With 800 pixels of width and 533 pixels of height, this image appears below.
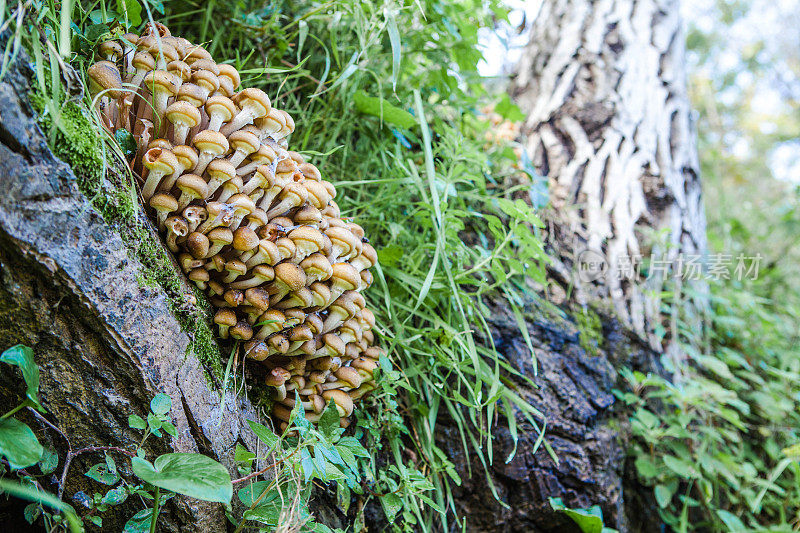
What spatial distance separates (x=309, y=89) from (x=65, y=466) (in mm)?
1594

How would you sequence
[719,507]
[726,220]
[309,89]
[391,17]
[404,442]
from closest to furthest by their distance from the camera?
[391,17] → [404,442] → [309,89] → [719,507] → [726,220]

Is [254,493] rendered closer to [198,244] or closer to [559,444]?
[198,244]

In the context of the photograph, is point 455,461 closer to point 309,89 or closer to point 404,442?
point 404,442

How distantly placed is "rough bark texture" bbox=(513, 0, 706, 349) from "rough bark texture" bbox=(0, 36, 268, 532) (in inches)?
72.4

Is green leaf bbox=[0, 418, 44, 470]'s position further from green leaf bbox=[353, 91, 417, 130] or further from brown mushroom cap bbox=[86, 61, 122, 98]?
green leaf bbox=[353, 91, 417, 130]

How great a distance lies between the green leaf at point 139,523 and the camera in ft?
3.31

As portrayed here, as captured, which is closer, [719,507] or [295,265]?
[295,265]

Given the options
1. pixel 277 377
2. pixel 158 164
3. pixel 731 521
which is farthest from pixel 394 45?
pixel 731 521

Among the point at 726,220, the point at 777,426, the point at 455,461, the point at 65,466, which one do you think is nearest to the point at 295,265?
the point at 65,466

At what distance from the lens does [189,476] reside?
92cm

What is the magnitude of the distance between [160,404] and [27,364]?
251 mm

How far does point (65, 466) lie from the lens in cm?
96

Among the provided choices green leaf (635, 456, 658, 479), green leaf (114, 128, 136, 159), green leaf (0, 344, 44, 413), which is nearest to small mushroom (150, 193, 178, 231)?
green leaf (114, 128, 136, 159)

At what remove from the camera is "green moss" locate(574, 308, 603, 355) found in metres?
2.19
